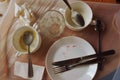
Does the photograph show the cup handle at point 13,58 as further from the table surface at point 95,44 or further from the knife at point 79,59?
the knife at point 79,59

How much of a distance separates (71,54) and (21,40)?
7.1 inches

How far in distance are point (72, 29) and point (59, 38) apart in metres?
0.06

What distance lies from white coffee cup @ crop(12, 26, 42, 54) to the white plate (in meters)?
0.05

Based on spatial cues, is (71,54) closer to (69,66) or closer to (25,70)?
(69,66)

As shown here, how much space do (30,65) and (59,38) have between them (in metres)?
0.14

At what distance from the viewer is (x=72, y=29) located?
798mm

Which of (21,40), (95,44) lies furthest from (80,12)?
(21,40)

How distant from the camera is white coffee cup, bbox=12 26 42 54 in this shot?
79 cm

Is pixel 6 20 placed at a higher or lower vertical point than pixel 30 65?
higher

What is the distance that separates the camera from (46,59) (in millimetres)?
786

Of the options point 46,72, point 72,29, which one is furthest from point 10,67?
point 72,29

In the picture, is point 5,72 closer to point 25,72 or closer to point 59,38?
point 25,72

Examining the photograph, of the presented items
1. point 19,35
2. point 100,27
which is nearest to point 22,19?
point 19,35

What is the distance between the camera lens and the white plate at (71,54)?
0.77 metres
